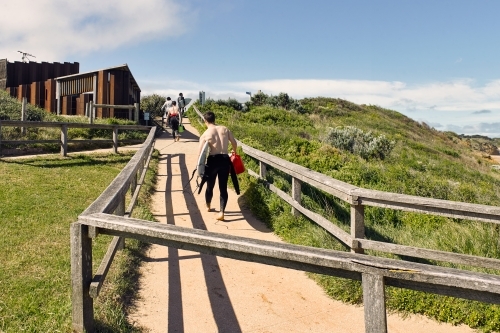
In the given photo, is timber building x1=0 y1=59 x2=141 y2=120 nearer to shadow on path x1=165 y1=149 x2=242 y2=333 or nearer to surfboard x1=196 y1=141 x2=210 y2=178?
surfboard x1=196 y1=141 x2=210 y2=178

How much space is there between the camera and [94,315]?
360 cm

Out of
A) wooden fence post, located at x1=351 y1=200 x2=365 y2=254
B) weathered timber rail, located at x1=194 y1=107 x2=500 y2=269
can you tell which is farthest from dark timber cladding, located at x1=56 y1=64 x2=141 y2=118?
wooden fence post, located at x1=351 y1=200 x2=365 y2=254

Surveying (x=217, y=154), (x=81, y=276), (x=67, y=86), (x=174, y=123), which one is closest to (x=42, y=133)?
(x=174, y=123)

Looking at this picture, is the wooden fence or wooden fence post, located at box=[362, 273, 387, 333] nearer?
the wooden fence

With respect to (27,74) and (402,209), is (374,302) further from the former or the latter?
(27,74)

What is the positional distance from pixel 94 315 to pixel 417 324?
9.61ft

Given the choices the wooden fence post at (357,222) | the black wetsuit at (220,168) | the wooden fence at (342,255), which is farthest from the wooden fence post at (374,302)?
the black wetsuit at (220,168)

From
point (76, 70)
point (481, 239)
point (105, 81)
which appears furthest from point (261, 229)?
point (76, 70)

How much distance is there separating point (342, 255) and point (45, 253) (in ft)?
13.0

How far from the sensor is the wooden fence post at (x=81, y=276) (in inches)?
120

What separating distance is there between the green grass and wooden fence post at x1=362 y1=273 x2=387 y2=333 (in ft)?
6.94

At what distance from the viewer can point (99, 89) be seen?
66.2ft

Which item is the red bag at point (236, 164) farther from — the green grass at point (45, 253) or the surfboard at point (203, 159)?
the green grass at point (45, 253)

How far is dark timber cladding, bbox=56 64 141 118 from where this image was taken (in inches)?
793
